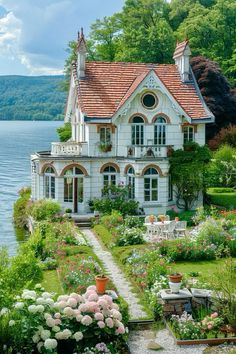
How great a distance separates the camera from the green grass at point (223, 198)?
3803 centimetres

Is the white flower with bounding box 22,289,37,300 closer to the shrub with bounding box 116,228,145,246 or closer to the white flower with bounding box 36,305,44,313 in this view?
the white flower with bounding box 36,305,44,313

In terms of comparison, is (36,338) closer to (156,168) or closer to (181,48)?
(156,168)

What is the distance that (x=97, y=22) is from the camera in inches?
2457

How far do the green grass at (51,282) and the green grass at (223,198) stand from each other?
17.3 m

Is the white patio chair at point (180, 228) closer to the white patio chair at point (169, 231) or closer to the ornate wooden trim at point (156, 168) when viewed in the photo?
the white patio chair at point (169, 231)

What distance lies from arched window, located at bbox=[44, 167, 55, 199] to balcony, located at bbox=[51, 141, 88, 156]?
1.11 m

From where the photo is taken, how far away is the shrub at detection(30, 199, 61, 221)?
32.4 meters

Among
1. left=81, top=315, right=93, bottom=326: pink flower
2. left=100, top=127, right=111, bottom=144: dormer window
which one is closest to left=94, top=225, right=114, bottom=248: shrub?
left=100, top=127, right=111, bottom=144: dormer window

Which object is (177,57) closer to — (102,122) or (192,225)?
(102,122)

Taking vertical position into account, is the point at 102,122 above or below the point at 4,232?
above

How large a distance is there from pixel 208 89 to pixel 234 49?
13.8 meters

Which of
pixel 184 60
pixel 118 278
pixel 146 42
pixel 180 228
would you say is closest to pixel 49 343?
pixel 118 278

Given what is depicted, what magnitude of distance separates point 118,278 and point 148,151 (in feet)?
47.3

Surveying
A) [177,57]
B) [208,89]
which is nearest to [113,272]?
[177,57]
